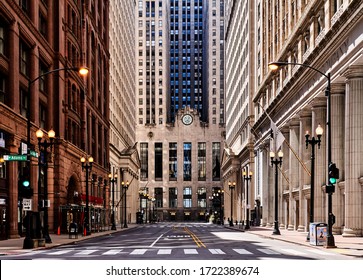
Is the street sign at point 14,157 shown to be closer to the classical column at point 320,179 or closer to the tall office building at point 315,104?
the tall office building at point 315,104

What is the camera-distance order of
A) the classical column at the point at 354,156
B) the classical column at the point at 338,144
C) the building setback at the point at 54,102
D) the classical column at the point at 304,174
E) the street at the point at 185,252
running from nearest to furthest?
the street at the point at 185,252 < the classical column at the point at 354,156 < the building setback at the point at 54,102 < the classical column at the point at 338,144 < the classical column at the point at 304,174

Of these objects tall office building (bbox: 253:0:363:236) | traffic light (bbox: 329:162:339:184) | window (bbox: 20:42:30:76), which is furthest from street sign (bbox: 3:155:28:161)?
window (bbox: 20:42:30:76)

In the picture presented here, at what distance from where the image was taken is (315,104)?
55.7 metres

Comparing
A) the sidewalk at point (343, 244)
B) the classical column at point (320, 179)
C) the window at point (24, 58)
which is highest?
the window at point (24, 58)

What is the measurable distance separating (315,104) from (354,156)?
1445 centimetres

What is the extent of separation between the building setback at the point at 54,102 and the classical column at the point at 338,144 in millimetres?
23218

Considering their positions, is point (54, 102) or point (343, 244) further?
point (54, 102)

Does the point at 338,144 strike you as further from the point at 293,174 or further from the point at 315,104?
the point at 293,174

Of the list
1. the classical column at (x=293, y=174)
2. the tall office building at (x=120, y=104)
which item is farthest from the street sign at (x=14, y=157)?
the tall office building at (x=120, y=104)

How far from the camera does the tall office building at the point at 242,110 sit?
10381 centimetres

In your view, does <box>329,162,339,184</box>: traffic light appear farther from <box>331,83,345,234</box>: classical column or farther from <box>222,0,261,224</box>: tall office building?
Answer: <box>222,0,261,224</box>: tall office building

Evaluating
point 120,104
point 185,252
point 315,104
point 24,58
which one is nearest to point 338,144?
point 315,104

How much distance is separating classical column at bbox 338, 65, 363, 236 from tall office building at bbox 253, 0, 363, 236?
0.07 meters
